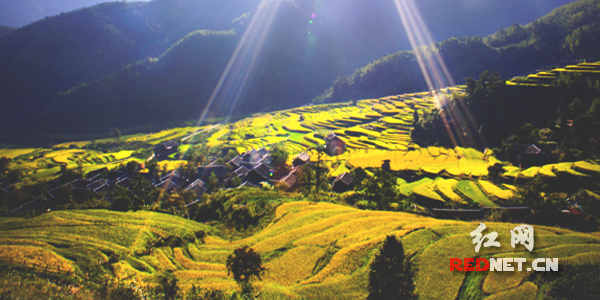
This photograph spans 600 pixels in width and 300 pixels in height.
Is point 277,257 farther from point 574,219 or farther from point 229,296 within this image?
point 574,219

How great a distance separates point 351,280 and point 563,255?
8.89 meters

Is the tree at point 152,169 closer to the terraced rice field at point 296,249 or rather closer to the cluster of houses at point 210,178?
the cluster of houses at point 210,178

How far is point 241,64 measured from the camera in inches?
6088

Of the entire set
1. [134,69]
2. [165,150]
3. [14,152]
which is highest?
[134,69]

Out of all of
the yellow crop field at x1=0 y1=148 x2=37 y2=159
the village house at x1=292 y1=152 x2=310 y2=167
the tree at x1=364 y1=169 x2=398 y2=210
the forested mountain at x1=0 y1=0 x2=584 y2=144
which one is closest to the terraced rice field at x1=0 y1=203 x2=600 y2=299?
the tree at x1=364 y1=169 x2=398 y2=210

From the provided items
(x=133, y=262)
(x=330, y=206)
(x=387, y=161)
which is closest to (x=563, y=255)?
(x=330, y=206)

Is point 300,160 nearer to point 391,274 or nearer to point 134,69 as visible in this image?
point 391,274

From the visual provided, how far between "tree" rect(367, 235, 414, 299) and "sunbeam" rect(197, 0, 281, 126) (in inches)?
3625

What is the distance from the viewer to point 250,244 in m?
14.1

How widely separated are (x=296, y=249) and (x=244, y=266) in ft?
8.87

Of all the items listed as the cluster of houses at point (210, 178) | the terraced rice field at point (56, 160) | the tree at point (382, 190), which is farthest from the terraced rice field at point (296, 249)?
the terraced rice field at point (56, 160)

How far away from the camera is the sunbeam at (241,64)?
124 m

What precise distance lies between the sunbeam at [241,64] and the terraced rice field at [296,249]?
84.4 meters

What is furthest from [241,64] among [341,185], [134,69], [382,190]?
[382,190]
